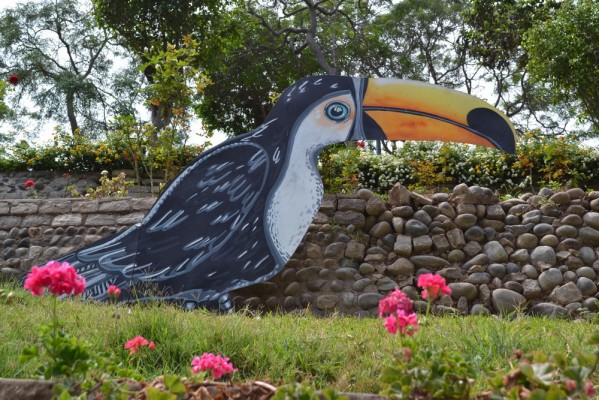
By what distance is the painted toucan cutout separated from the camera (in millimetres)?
5883

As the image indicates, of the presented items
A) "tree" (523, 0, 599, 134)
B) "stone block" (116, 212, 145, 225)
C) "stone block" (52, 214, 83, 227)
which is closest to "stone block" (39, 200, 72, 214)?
"stone block" (52, 214, 83, 227)

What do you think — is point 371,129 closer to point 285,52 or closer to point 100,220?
point 100,220

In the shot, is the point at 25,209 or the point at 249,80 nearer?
the point at 25,209

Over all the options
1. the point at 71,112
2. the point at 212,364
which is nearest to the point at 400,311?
the point at 212,364

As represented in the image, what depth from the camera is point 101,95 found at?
20453 millimetres

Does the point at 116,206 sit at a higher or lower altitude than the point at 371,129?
lower

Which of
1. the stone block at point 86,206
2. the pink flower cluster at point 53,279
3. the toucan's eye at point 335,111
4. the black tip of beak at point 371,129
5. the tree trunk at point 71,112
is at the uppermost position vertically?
the tree trunk at point 71,112

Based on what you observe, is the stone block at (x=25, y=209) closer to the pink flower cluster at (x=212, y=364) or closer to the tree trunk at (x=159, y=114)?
the tree trunk at (x=159, y=114)

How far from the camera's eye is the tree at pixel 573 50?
988 cm

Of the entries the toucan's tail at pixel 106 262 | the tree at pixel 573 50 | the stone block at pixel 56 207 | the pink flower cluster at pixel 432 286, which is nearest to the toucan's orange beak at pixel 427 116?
→ the toucan's tail at pixel 106 262

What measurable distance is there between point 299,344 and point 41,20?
19918mm

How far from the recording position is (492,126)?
631cm

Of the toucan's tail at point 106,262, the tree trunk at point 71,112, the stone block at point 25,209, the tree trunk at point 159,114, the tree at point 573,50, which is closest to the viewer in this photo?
the toucan's tail at point 106,262

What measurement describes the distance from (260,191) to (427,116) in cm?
163
